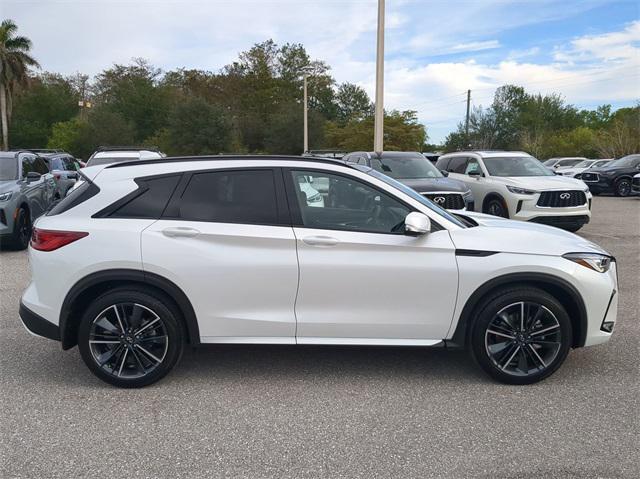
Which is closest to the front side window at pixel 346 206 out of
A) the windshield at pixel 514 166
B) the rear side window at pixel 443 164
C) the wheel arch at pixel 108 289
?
the wheel arch at pixel 108 289

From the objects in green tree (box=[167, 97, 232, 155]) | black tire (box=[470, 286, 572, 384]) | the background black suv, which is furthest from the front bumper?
green tree (box=[167, 97, 232, 155])

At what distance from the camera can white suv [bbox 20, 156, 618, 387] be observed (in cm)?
385

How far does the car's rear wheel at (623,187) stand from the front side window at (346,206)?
20.2 meters

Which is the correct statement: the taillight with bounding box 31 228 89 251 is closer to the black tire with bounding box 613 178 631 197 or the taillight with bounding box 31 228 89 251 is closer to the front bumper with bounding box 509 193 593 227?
the front bumper with bounding box 509 193 593 227

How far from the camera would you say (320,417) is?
356cm

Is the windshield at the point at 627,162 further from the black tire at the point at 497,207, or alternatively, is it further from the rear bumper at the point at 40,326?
the rear bumper at the point at 40,326

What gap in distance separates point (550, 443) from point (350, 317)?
1.49 metres

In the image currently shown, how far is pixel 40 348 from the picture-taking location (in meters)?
4.79

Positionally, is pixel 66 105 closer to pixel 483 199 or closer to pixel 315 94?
pixel 315 94

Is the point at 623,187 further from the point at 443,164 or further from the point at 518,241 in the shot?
the point at 518,241

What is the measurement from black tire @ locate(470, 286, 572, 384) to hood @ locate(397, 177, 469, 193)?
238 inches

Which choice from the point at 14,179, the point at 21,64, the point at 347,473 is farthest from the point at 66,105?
the point at 347,473

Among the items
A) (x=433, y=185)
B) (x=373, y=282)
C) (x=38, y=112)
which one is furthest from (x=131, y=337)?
(x=38, y=112)

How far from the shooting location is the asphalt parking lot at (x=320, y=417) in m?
3.03
